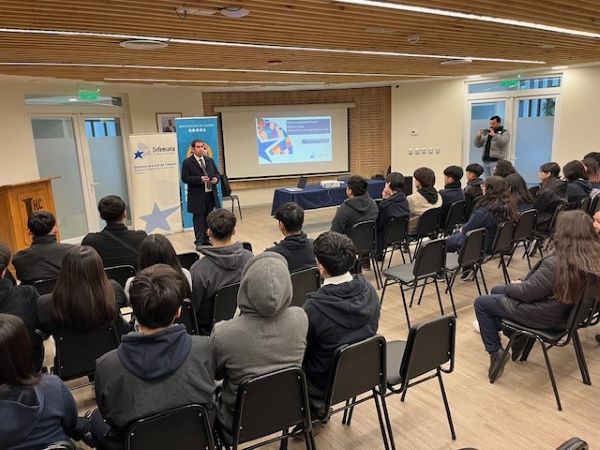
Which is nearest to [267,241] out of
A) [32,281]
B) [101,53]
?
[101,53]

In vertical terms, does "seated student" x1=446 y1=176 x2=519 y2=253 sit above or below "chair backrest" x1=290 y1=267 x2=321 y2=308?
above

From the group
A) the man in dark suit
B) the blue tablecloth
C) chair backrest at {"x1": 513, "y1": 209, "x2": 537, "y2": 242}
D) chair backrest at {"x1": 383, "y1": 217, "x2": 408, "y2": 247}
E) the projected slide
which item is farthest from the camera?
the projected slide

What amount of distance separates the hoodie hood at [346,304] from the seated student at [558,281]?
125cm

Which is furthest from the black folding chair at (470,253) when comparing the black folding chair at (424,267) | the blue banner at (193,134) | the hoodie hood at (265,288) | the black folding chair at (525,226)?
the blue banner at (193,134)

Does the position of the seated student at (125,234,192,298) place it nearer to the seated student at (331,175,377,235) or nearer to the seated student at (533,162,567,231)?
the seated student at (331,175,377,235)

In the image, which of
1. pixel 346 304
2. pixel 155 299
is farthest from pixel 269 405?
pixel 155 299

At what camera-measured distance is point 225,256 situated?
117 inches

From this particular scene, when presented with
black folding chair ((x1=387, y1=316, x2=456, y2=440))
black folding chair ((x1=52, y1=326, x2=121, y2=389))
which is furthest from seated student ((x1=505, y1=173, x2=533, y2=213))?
black folding chair ((x1=52, y1=326, x2=121, y2=389))

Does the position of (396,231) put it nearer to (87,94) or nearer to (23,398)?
(23,398)

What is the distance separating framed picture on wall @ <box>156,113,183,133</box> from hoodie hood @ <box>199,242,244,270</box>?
708cm

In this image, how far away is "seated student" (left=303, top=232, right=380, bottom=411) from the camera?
7.03 feet

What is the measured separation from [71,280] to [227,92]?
28.5 feet

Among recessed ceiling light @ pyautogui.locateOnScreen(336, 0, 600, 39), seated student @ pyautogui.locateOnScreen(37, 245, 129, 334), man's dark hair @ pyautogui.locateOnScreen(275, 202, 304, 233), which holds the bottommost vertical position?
seated student @ pyautogui.locateOnScreen(37, 245, 129, 334)

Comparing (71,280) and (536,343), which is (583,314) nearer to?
(536,343)
